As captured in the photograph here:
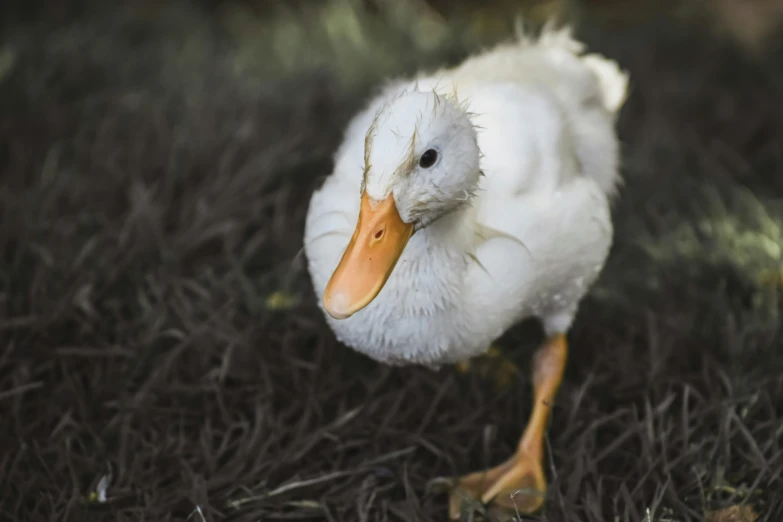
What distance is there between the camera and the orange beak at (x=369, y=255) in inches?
65.1

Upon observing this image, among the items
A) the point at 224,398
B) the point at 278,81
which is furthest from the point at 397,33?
the point at 224,398

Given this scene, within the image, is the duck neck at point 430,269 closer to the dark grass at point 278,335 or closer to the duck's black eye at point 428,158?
the duck's black eye at point 428,158

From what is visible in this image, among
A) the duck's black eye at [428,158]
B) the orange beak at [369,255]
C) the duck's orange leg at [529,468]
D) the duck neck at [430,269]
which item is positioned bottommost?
the duck's orange leg at [529,468]

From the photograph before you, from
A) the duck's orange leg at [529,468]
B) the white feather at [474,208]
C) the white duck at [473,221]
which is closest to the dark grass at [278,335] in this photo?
the duck's orange leg at [529,468]

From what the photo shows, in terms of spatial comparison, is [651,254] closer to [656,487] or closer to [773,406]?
[773,406]

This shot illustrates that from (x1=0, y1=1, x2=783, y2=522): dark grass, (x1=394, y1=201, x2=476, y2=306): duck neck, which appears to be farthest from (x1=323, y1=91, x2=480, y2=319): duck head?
(x1=0, y1=1, x2=783, y2=522): dark grass

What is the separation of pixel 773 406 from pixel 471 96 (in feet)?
4.04

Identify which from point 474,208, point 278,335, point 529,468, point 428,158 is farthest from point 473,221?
point 278,335

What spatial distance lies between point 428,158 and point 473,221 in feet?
0.99

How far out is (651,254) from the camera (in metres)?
2.96

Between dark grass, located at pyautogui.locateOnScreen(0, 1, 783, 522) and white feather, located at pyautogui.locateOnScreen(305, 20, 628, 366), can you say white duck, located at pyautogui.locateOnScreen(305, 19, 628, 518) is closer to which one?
white feather, located at pyautogui.locateOnScreen(305, 20, 628, 366)

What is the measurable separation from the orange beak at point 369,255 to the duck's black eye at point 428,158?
0.09 m

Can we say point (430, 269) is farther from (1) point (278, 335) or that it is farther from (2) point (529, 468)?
(1) point (278, 335)

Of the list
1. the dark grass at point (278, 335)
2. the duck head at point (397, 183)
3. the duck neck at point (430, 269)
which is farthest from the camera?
the dark grass at point (278, 335)
